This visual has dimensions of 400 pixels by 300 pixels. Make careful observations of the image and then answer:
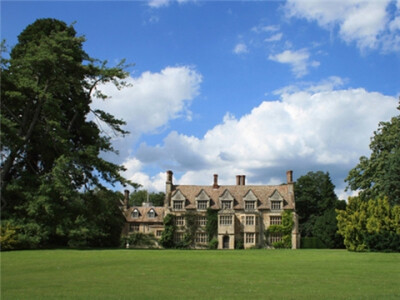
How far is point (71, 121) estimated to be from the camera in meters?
32.7

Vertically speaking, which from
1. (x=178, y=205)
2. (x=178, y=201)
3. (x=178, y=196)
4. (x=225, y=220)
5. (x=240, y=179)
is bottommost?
(x=225, y=220)

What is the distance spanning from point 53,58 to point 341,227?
28081mm

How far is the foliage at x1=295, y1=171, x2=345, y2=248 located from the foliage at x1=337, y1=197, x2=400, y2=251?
17577 mm

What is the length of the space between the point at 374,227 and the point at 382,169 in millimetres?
6701

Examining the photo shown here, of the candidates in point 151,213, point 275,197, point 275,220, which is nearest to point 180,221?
point 151,213

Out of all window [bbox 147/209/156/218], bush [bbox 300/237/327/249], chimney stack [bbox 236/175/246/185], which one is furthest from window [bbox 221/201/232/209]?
bush [bbox 300/237/327/249]

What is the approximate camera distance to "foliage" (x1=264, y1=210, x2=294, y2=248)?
5078 centimetres

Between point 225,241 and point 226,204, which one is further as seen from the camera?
point 226,204

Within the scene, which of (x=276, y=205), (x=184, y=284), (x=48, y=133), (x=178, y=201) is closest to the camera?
(x=184, y=284)

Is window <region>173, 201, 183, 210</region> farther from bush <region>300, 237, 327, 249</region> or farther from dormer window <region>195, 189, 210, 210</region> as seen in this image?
bush <region>300, 237, 327, 249</region>

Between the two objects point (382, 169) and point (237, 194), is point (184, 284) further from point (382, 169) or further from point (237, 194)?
point (237, 194)

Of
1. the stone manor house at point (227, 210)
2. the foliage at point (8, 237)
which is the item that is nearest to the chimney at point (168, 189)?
the stone manor house at point (227, 210)

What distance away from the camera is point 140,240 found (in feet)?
177

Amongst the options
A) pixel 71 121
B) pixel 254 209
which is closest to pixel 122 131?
pixel 71 121
